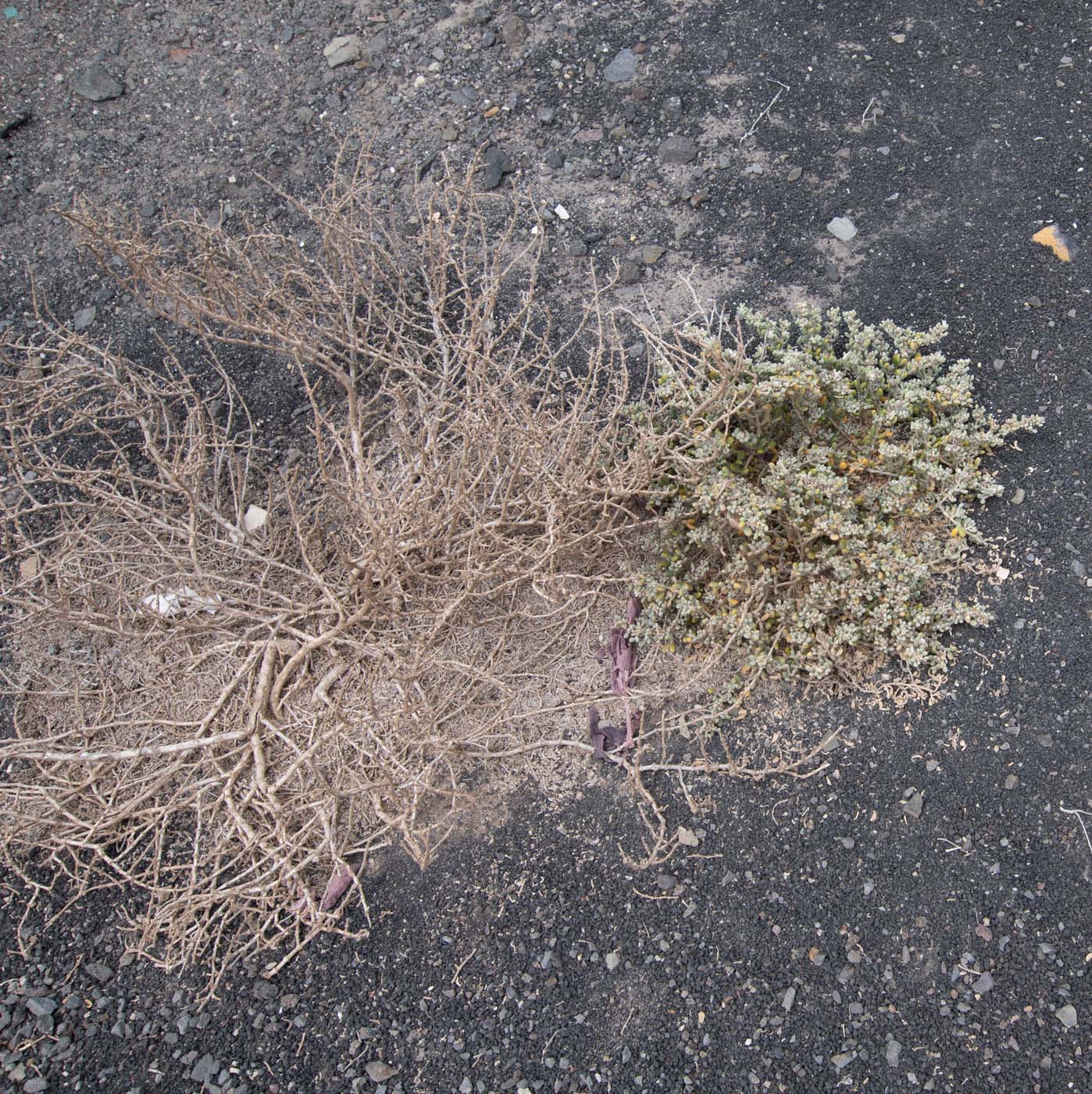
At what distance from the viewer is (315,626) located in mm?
2666

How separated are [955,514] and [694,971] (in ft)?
4.07

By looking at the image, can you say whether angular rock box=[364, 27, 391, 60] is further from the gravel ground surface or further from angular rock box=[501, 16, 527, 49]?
angular rock box=[501, 16, 527, 49]

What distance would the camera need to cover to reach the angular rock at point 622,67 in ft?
12.2

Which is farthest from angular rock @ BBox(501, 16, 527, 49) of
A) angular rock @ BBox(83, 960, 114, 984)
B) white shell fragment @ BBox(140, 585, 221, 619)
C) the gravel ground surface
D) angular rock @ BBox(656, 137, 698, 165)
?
angular rock @ BBox(83, 960, 114, 984)

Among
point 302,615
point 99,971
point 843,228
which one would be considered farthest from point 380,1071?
point 843,228

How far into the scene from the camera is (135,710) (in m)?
2.58

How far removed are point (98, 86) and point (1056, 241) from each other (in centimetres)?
357

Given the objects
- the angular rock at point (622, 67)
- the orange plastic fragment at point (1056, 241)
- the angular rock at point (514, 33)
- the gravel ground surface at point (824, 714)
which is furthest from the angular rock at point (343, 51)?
the orange plastic fragment at point (1056, 241)

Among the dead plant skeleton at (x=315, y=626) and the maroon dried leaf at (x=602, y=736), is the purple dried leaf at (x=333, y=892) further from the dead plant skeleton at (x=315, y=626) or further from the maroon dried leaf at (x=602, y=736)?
the maroon dried leaf at (x=602, y=736)

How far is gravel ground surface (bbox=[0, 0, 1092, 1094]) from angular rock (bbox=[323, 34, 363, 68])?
0.02 m

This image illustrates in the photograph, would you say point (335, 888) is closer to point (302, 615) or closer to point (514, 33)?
point (302, 615)

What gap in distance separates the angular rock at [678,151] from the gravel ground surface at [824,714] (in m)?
0.02

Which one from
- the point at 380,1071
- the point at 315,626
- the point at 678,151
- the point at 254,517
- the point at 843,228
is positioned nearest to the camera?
the point at 380,1071

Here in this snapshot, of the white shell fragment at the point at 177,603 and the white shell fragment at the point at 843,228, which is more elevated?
the white shell fragment at the point at 843,228
